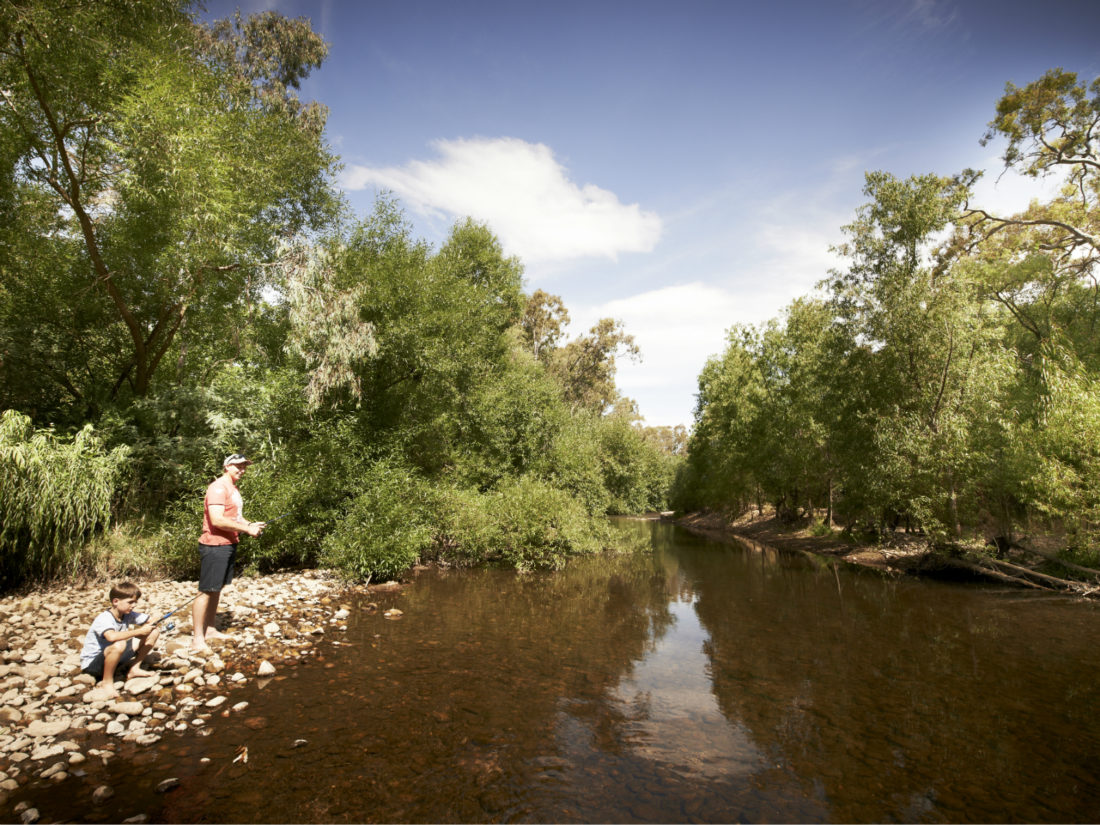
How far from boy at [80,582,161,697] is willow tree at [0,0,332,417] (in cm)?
990

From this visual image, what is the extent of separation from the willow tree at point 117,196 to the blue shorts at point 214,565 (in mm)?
9199

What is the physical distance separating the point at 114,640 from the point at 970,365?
23527 mm

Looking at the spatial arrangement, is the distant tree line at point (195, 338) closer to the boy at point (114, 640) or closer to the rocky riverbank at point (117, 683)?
the rocky riverbank at point (117, 683)

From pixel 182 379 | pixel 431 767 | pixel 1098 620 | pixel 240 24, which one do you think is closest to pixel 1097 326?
pixel 1098 620

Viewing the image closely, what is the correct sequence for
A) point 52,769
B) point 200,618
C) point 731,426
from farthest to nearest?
point 731,426, point 200,618, point 52,769

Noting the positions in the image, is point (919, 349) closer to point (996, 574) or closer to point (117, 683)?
point (996, 574)

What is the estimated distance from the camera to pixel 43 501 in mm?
8625

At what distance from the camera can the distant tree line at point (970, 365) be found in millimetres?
14422

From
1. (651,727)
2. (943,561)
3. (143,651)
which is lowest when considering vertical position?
(651,727)

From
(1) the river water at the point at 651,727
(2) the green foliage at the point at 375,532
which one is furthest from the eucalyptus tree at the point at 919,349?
(2) the green foliage at the point at 375,532

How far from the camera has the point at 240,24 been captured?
93.1ft

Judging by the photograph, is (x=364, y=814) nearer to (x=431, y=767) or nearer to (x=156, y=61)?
(x=431, y=767)

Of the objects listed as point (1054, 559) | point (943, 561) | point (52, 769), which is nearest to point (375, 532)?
point (52, 769)

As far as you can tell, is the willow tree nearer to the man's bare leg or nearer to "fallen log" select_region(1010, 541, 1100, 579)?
the man's bare leg
